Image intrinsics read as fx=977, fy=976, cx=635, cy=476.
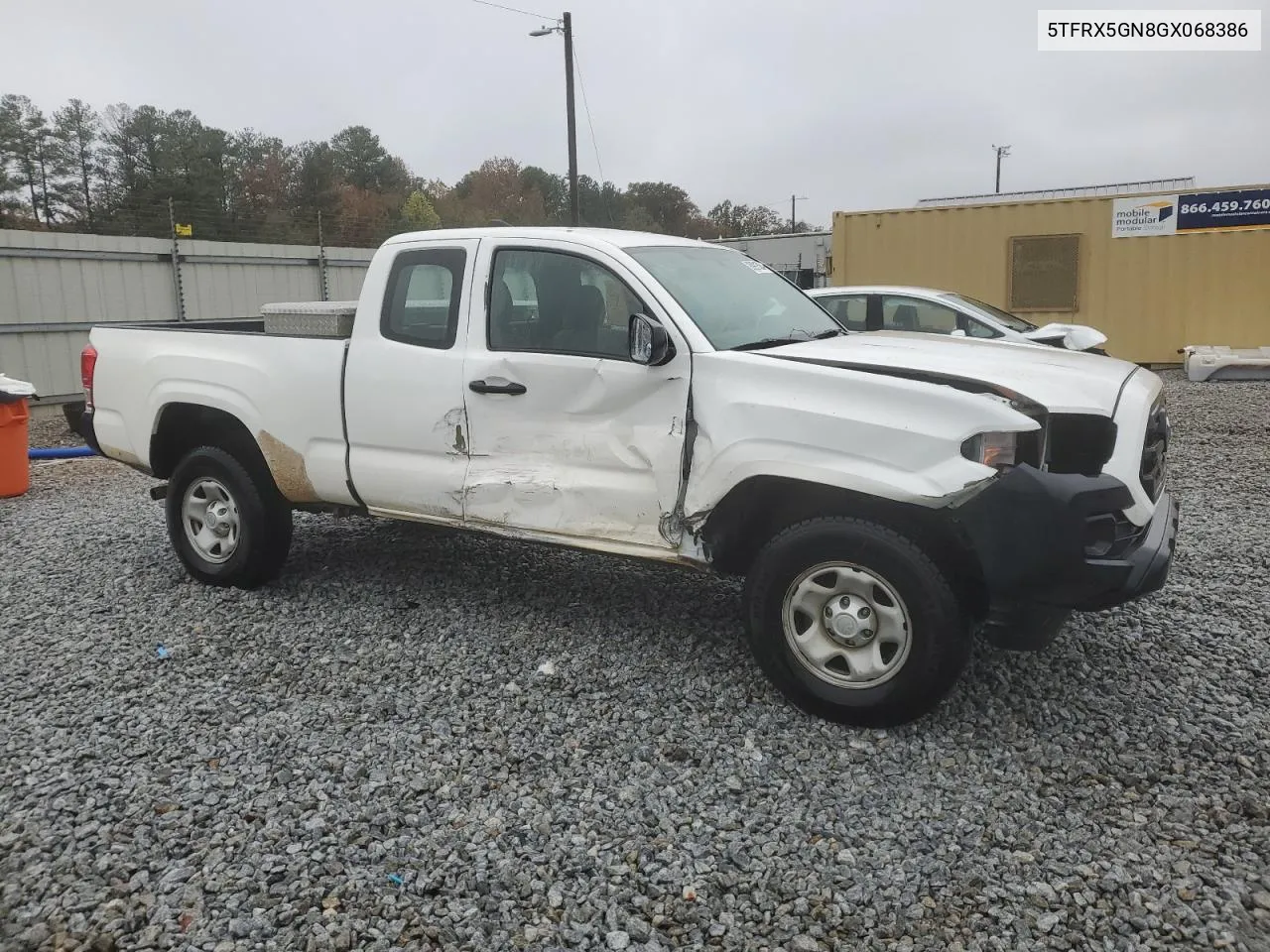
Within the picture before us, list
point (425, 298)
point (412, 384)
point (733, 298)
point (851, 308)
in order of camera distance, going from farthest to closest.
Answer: point (851, 308) → point (425, 298) → point (412, 384) → point (733, 298)

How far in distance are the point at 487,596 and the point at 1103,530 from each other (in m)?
3.13

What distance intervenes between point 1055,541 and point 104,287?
43.9 ft

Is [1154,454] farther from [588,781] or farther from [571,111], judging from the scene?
[571,111]

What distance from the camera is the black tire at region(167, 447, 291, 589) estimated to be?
5.23m

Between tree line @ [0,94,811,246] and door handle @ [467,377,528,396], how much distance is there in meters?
11.2

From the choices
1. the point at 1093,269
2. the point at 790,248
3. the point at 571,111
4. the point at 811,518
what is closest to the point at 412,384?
the point at 811,518

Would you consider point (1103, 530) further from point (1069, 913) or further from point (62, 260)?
point (62, 260)

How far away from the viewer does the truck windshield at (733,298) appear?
421 cm

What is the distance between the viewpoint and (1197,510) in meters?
6.87

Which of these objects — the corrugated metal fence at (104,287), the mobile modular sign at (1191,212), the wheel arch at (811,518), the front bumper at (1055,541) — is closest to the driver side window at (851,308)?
the wheel arch at (811,518)

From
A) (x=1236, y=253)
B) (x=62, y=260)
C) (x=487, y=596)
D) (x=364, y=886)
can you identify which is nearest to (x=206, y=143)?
(x=62, y=260)

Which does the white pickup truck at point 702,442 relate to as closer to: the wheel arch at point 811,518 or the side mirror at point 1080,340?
the wheel arch at point 811,518

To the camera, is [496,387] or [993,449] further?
[496,387]

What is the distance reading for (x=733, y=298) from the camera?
14.8ft
